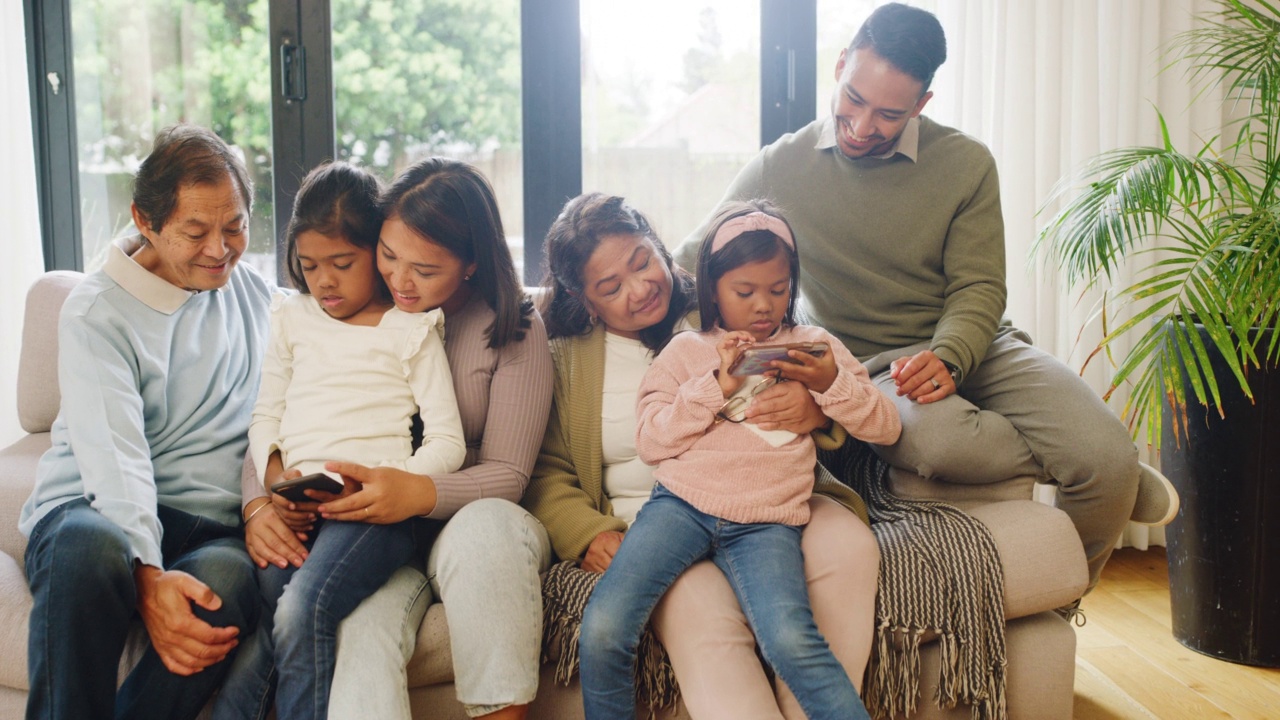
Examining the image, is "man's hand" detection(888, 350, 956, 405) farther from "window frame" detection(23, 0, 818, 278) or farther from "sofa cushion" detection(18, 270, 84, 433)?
"sofa cushion" detection(18, 270, 84, 433)

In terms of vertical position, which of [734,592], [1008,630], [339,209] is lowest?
[1008,630]

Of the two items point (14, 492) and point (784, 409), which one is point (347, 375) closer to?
point (14, 492)

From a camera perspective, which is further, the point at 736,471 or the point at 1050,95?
the point at 1050,95

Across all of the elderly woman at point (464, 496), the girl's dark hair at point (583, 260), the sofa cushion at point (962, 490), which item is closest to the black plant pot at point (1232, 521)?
the sofa cushion at point (962, 490)

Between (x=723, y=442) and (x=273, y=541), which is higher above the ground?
(x=723, y=442)

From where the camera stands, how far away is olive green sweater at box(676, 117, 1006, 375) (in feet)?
6.63

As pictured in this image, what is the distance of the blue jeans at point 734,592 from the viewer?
1.36 meters

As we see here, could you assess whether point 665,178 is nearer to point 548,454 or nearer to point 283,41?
point 283,41

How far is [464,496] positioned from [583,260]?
0.47 m

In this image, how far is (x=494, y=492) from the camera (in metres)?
1.61

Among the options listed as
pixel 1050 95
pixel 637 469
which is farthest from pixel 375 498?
pixel 1050 95

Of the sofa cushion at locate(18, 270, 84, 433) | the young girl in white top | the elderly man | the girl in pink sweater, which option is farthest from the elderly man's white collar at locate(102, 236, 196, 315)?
the girl in pink sweater

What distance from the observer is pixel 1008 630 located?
1614 millimetres

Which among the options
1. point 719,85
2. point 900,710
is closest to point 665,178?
point 719,85
